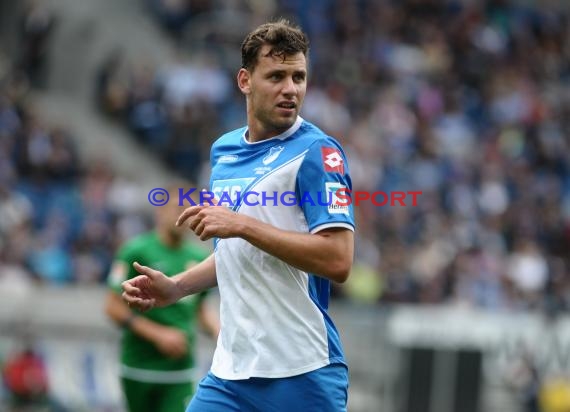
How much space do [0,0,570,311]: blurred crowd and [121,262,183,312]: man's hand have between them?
10519 millimetres

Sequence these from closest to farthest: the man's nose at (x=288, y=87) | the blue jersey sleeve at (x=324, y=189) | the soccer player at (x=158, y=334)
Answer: the blue jersey sleeve at (x=324, y=189)
the man's nose at (x=288, y=87)
the soccer player at (x=158, y=334)

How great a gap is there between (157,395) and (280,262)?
3.57 metres

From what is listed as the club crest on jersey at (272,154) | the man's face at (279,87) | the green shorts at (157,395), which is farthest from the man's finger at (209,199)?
the green shorts at (157,395)

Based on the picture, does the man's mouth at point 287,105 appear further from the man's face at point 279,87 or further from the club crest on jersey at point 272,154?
the club crest on jersey at point 272,154

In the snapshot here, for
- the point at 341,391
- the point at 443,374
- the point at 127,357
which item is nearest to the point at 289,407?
the point at 341,391

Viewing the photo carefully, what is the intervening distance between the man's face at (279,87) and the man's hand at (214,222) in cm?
57

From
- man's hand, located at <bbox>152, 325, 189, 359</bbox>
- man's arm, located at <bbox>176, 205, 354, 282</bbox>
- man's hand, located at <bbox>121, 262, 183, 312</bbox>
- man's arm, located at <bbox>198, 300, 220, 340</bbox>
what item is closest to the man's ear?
man's arm, located at <bbox>176, 205, 354, 282</bbox>

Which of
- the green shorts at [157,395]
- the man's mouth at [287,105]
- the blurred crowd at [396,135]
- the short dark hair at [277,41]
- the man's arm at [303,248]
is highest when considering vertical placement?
the blurred crowd at [396,135]

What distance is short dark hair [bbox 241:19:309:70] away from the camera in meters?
5.51

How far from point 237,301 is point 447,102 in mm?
17759

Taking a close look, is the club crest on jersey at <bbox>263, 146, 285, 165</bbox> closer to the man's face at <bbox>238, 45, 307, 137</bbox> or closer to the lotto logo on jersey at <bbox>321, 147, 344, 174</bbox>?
the man's face at <bbox>238, 45, 307, 137</bbox>

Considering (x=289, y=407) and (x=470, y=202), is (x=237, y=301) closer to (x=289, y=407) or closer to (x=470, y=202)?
(x=289, y=407)

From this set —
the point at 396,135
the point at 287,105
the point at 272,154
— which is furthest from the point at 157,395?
the point at 396,135

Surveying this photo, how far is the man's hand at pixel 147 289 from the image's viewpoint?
18.4 feet
